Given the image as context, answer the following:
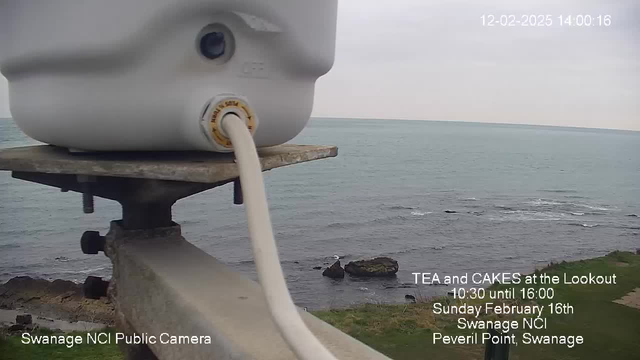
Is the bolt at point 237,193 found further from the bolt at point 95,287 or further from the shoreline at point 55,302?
the shoreline at point 55,302

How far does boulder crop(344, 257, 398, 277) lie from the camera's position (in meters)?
20.7

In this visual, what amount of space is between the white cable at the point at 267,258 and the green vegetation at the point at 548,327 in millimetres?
6098

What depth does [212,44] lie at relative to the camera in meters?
2.43

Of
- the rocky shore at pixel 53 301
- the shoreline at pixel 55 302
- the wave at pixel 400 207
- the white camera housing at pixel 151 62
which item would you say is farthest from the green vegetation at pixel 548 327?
the wave at pixel 400 207

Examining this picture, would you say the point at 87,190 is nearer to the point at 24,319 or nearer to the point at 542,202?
the point at 24,319

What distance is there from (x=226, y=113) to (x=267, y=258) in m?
0.79

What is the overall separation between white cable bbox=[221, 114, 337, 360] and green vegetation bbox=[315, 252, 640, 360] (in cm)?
610

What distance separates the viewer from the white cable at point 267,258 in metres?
1.56

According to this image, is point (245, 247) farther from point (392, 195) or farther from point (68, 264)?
point (392, 195)

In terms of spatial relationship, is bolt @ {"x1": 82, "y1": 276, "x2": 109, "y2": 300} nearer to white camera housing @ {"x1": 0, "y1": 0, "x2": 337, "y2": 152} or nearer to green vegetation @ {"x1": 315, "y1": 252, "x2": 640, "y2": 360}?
white camera housing @ {"x1": 0, "y1": 0, "x2": 337, "y2": 152}

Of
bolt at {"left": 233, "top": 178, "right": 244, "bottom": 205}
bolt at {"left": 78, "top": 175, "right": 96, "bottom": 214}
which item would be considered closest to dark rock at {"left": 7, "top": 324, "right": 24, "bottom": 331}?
bolt at {"left": 78, "top": 175, "right": 96, "bottom": 214}

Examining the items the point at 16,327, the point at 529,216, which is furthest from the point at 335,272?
the point at 529,216

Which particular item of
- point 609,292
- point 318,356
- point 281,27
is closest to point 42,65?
point 281,27

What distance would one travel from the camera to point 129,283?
285 cm
